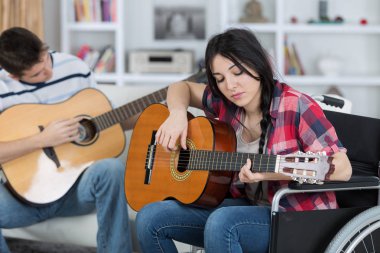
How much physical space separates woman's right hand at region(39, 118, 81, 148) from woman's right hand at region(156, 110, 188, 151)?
0.65 metres

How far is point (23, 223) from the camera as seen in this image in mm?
2705

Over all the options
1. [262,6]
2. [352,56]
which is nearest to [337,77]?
[352,56]

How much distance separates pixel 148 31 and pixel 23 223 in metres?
3.16

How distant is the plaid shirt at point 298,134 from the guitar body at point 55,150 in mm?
971

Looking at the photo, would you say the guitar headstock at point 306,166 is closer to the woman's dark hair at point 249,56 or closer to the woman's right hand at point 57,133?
the woman's dark hair at point 249,56

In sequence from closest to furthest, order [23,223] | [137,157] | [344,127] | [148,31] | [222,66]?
[222,66]
[344,127]
[137,157]
[23,223]
[148,31]

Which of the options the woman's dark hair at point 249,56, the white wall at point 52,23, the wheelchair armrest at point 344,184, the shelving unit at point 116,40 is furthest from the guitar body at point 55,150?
the white wall at point 52,23

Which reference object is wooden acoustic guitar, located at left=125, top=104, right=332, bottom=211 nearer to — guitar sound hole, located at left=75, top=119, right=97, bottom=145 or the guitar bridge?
the guitar bridge

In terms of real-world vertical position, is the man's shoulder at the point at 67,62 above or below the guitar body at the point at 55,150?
above

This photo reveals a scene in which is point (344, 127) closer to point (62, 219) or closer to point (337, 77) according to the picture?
point (62, 219)

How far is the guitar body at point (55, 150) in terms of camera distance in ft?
8.87

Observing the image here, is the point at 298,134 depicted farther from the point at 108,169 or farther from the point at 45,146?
the point at 45,146

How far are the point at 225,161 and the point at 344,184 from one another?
33 cm

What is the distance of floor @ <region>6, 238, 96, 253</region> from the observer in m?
3.39
